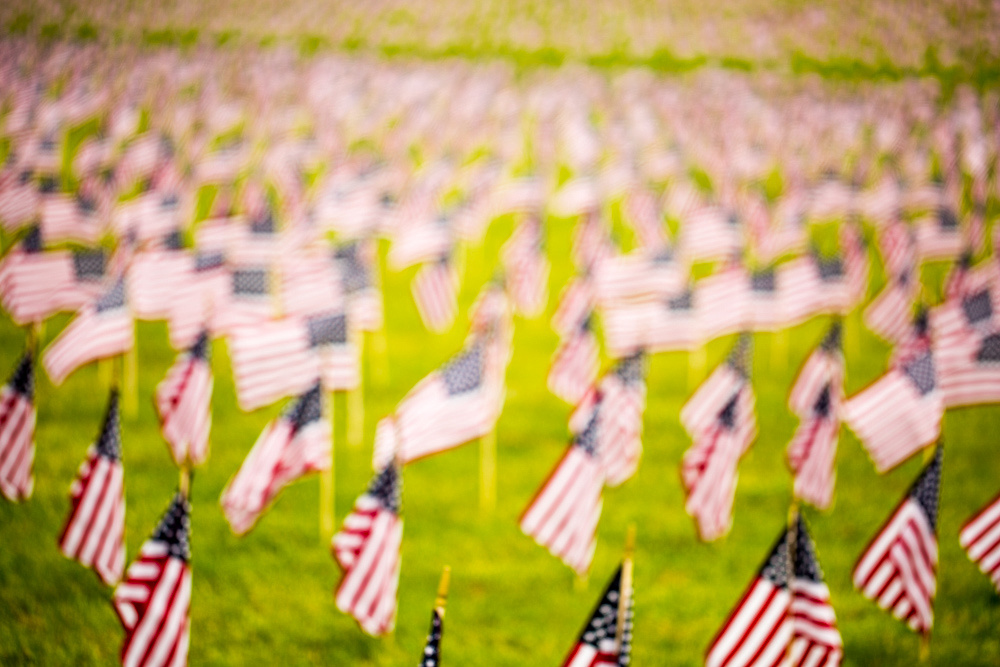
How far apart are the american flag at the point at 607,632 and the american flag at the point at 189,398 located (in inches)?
203

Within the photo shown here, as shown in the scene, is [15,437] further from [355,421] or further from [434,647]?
[434,647]

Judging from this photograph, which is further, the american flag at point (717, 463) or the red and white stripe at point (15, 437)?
the american flag at point (717, 463)

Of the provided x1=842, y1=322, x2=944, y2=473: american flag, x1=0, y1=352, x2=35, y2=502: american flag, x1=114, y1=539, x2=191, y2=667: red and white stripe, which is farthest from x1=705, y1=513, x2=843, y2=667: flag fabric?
x1=0, y1=352, x2=35, y2=502: american flag

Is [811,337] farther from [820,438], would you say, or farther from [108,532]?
[108,532]

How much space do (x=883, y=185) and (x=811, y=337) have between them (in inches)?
143

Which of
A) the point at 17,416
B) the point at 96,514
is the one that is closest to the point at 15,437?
the point at 17,416

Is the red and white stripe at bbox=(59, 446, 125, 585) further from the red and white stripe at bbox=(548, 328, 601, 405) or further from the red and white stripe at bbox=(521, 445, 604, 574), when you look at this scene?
the red and white stripe at bbox=(548, 328, 601, 405)

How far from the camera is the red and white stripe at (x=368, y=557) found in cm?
700

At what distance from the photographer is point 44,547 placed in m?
9.18

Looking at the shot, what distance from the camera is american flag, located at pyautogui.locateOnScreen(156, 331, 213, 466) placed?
9.31 m

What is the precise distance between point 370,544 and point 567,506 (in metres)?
1.63

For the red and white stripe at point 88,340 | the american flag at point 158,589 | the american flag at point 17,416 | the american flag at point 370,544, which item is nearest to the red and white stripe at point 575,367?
the american flag at point 370,544

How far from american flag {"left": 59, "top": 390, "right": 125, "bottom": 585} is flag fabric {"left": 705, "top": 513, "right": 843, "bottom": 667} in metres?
4.28

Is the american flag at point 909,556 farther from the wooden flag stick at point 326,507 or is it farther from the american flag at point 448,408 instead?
the wooden flag stick at point 326,507
